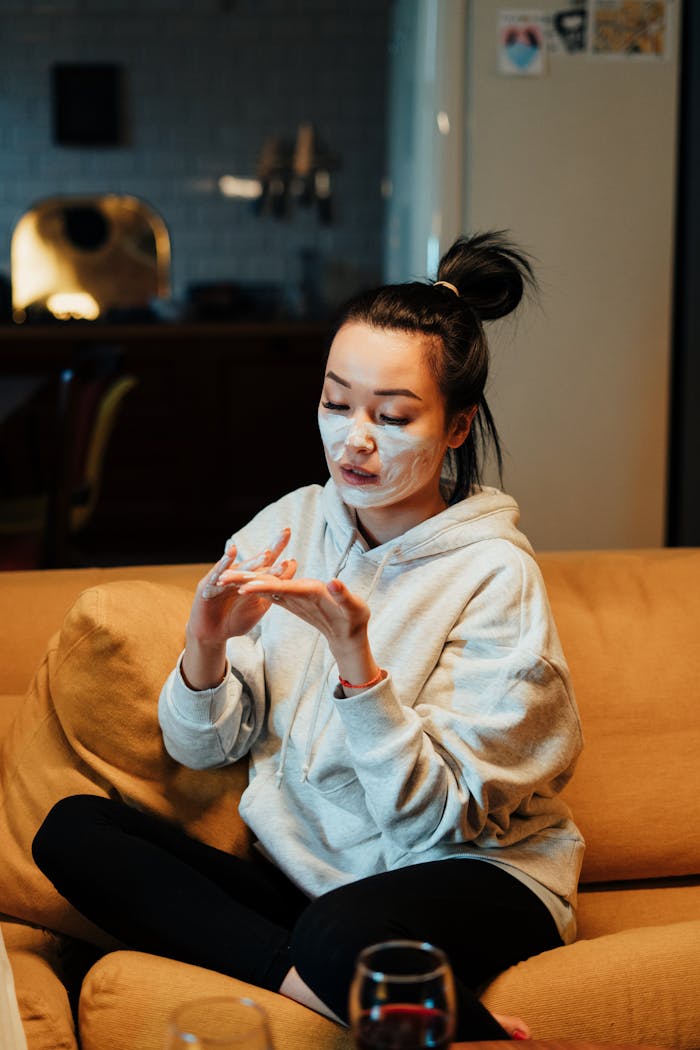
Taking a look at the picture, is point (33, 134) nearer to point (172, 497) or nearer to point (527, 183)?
point (172, 497)

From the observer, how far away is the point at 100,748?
1576 mm

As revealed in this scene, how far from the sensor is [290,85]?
611 cm

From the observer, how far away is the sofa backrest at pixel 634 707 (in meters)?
1.66

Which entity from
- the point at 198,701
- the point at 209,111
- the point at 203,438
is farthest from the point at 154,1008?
the point at 209,111

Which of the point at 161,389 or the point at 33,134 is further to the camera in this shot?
the point at 33,134

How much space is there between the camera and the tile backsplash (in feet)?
19.8

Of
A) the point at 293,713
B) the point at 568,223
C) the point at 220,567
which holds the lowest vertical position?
the point at 293,713

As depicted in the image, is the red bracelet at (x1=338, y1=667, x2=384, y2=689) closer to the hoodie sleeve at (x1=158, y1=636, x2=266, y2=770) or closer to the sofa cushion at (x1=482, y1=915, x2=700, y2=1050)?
the hoodie sleeve at (x1=158, y1=636, x2=266, y2=770)

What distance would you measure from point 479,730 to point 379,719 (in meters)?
0.13

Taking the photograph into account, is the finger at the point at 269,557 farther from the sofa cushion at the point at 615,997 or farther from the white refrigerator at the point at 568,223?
the white refrigerator at the point at 568,223

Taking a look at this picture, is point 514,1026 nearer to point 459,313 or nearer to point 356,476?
point 356,476

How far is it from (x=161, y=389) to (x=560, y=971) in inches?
156

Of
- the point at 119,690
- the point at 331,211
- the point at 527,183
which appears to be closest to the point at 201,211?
the point at 331,211

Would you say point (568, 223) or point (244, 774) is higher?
point (568, 223)
